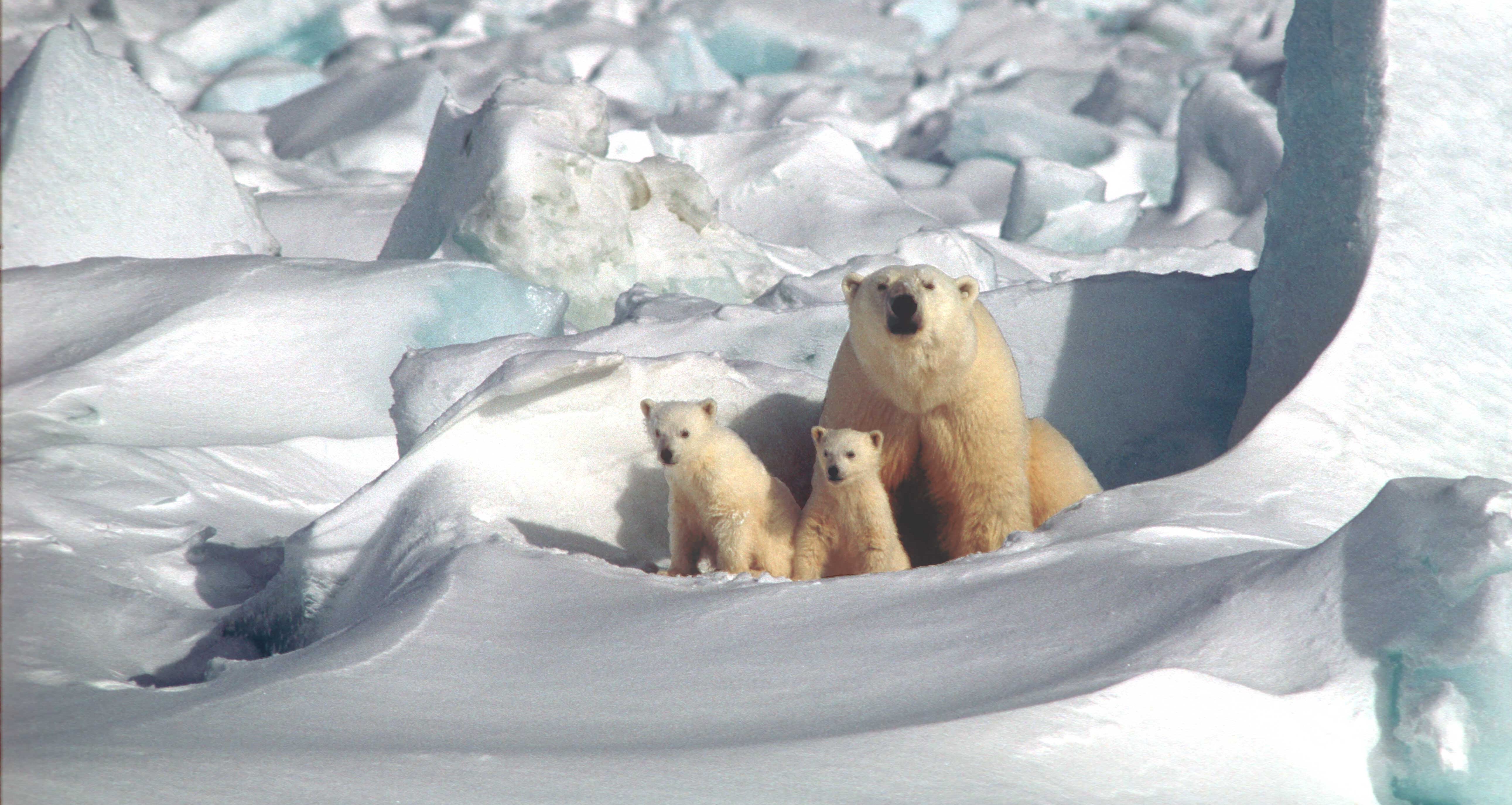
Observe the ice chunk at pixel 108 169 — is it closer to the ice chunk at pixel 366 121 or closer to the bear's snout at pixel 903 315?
the bear's snout at pixel 903 315

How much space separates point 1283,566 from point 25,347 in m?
1.95

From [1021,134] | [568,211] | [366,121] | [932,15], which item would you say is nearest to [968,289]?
[568,211]

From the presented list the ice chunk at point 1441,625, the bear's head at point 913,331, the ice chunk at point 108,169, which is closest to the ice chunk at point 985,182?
the ice chunk at point 108,169

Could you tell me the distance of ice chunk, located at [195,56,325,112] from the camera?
9148 mm

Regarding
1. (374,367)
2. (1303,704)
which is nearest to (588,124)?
(374,367)

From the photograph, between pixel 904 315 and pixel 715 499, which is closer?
pixel 904 315

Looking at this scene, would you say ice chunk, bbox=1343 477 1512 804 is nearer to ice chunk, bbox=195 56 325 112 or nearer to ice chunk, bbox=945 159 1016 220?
ice chunk, bbox=945 159 1016 220

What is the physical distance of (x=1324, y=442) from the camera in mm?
3100

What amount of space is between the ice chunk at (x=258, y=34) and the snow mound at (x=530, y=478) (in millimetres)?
8131

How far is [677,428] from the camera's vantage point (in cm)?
298

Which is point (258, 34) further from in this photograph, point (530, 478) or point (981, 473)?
point (981, 473)

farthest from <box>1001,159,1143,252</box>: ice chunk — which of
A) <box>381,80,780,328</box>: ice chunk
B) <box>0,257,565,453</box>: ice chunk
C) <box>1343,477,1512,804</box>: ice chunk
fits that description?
<box>1343,477,1512,804</box>: ice chunk

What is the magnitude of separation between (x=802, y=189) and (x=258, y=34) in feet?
21.3

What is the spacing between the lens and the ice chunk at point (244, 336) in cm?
343
